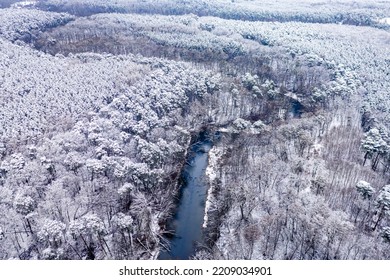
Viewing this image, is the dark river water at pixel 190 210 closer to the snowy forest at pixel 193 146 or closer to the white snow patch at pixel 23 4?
the snowy forest at pixel 193 146

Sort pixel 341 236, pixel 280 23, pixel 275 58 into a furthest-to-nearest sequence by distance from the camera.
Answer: pixel 280 23 < pixel 275 58 < pixel 341 236

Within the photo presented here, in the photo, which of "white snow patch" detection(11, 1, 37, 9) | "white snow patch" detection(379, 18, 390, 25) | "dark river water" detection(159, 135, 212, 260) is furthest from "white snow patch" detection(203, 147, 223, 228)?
"white snow patch" detection(11, 1, 37, 9)

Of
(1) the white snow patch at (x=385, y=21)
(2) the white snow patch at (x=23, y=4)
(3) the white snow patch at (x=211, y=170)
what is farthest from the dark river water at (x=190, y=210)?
(2) the white snow patch at (x=23, y=4)

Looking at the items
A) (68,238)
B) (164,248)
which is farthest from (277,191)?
(68,238)

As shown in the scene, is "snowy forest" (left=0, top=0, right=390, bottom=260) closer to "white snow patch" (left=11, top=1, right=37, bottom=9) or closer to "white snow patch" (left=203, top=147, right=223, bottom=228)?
"white snow patch" (left=203, top=147, right=223, bottom=228)

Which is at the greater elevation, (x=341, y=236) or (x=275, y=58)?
(x=275, y=58)

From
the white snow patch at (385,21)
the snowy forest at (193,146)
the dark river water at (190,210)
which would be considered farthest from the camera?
the white snow patch at (385,21)

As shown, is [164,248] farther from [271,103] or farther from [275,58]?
[275,58]
